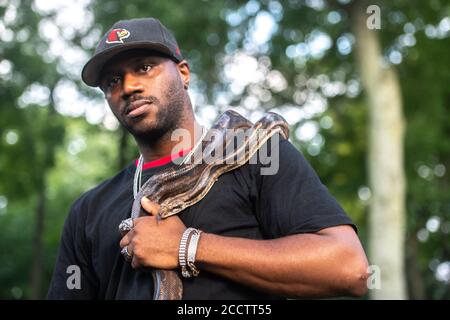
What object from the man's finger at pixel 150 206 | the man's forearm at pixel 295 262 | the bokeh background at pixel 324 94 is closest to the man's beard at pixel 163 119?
the man's finger at pixel 150 206

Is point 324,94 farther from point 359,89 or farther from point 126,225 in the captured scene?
point 126,225

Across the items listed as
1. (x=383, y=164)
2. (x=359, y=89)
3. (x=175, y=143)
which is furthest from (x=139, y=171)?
(x=359, y=89)

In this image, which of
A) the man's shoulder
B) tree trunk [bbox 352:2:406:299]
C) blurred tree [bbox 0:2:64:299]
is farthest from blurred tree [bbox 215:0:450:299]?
the man's shoulder

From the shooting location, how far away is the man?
3197mm

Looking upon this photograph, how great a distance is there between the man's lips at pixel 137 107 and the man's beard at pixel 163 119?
0.02 meters

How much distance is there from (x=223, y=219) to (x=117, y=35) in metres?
1.08

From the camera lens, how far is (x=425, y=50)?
76.6 feet

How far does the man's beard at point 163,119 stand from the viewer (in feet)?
12.5

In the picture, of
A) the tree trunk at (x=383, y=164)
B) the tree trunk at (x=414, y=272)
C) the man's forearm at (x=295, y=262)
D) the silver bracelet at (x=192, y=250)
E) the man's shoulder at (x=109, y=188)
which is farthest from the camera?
the tree trunk at (x=414, y=272)

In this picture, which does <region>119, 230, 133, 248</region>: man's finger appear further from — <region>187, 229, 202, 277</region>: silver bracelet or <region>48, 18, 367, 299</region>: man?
<region>187, 229, 202, 277</region>: silver bracelet

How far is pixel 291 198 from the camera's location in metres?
3.34

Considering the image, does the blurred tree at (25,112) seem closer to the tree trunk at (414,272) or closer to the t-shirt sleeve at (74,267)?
the tree trunk at (414,272)

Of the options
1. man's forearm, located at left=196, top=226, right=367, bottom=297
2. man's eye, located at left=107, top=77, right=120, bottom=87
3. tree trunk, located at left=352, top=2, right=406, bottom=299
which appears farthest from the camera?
tree trunk, located at left=352, top=2, right=406, bottom=299

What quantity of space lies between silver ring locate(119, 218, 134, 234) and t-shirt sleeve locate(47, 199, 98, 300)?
1.71ft
